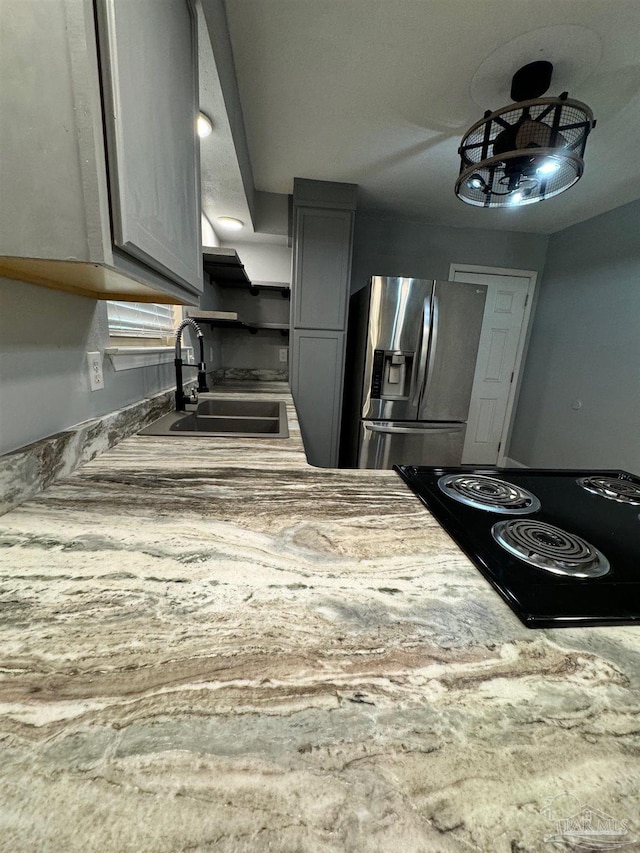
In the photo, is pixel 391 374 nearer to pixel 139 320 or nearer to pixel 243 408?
pixel 243 408

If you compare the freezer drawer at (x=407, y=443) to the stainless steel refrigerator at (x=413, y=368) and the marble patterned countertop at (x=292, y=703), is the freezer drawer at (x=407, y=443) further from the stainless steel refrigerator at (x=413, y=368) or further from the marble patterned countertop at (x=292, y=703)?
the marble patterned countertop at (x=292, y=703)

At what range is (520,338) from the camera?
337 cm

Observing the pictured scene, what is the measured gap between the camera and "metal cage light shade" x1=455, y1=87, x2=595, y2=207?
1106 millimetres

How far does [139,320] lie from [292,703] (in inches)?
56.7

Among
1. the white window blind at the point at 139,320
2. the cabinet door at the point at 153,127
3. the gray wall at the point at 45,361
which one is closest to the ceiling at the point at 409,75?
the cabinet door at the point at 153,127

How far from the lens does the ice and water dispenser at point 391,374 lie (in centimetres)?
237

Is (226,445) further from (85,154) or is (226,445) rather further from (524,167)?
(524,167)

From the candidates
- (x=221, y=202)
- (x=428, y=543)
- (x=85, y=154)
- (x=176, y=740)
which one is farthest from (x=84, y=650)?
(x=221, y=202)

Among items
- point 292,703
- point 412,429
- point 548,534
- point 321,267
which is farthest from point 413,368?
point 292,703

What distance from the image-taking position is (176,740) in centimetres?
27

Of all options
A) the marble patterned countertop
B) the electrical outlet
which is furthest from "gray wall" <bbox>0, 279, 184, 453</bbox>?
the marble patterned countertop

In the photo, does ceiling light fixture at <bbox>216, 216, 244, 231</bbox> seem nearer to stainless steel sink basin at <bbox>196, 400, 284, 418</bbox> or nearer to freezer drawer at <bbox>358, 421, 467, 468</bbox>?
stainless steel sink basin at <bbox>196, 400, 284, 418</bbox>

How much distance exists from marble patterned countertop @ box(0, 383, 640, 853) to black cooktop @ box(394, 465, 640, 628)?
31 mm

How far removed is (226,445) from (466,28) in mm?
1782
